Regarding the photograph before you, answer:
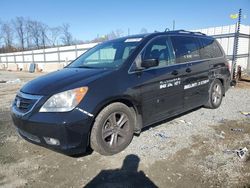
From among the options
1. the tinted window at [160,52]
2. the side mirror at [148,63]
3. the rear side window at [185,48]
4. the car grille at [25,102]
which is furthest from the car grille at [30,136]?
the rear side window at [185,48]

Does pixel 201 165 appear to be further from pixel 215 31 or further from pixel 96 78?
pixel 215 31

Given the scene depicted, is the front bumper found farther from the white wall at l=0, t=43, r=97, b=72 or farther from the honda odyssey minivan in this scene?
the white wall at l=0, t=43, r=97, b=72

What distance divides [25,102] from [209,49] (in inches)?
176

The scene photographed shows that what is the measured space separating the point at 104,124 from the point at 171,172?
118 centimetres

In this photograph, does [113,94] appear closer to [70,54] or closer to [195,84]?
[195,84]

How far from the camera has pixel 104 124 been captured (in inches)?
136

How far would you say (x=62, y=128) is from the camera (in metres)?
3.04

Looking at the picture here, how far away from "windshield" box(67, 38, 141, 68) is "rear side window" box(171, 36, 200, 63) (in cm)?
91

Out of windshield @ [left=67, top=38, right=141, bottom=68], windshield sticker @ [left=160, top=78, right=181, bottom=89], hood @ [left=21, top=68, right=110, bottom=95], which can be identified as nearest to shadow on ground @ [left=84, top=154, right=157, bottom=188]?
hood @ [left=21, top=68, right=110, bottom=95]

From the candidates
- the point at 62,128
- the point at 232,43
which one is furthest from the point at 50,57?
the point at 62,128

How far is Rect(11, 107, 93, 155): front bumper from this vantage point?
3059mm

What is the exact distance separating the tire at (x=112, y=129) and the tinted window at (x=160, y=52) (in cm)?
107

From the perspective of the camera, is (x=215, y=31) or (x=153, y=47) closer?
(x=153, y=47)

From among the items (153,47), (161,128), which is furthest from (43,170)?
(153,47)
